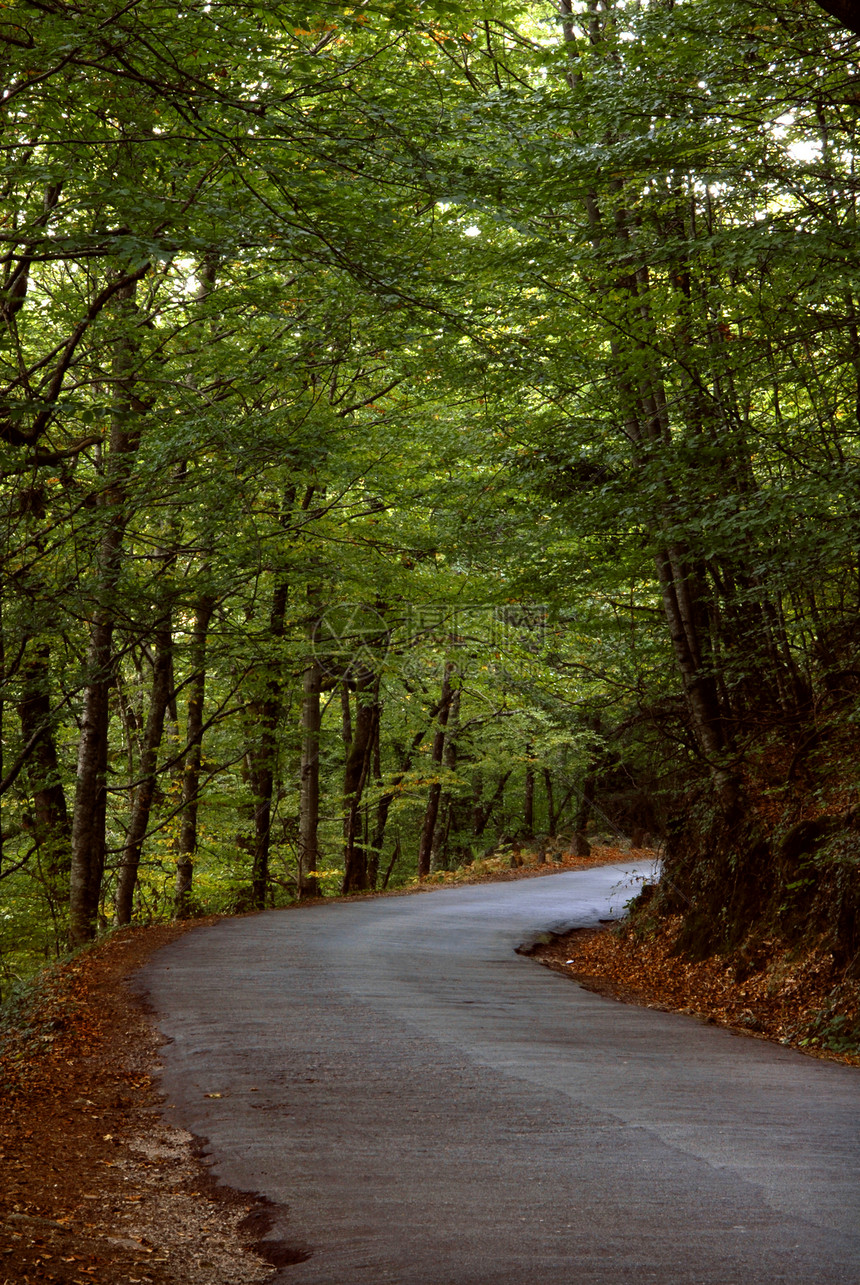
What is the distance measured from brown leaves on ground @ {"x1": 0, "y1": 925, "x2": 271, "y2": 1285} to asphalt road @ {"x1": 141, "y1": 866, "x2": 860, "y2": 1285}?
0.21m

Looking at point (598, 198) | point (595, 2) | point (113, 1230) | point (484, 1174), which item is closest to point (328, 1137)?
point (484, 1174)

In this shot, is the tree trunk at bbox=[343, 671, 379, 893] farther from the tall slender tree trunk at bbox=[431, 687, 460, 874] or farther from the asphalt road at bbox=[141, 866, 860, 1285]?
the asphalt road at bbox=[141, 866, 860, 1285]

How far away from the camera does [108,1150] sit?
5711mm

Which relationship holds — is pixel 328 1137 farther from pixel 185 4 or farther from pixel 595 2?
pixel 595 2

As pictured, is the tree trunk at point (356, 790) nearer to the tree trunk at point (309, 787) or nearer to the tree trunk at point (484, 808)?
the tree trunk at point (309, 787)

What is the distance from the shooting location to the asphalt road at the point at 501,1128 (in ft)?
13.8

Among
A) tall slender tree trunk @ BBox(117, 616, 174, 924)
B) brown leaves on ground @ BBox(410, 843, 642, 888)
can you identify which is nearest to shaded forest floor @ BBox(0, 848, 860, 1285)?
tall slender tree trunk @ BBox(117, 616, 174, 924)

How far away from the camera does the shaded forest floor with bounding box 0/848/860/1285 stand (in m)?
4.08

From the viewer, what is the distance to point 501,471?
594 inches

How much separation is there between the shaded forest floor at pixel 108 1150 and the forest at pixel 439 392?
2.52 meters

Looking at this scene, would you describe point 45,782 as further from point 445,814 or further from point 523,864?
point 445,814
